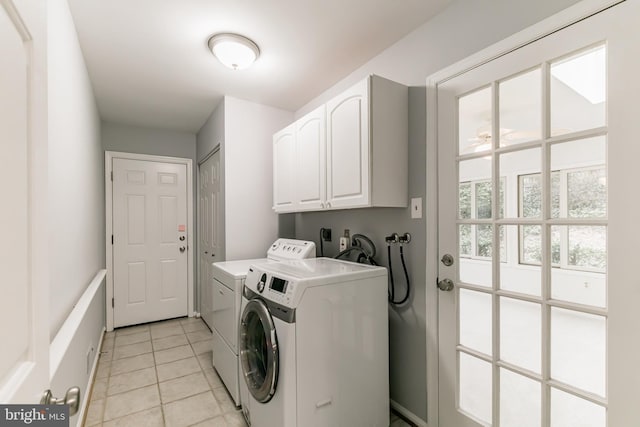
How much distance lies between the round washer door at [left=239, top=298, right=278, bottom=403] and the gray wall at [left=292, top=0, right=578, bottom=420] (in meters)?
0.89

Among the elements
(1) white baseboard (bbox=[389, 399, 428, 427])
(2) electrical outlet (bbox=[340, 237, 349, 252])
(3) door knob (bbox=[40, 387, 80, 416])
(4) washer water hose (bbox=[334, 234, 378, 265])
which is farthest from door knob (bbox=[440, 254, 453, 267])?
(3) door knob (bbox=[40, 387, 80, 416])

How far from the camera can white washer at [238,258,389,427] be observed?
1.49 meters

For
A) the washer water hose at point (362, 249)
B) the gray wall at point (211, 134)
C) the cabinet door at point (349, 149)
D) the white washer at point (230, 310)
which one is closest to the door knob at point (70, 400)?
the white washer at point (230, 310)

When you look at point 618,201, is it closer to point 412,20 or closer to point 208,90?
point 412,20

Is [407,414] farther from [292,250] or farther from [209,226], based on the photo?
[209,226]

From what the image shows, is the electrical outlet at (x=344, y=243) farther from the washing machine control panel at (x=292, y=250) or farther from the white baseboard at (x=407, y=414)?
the white baseboard at (x=407, y=414)

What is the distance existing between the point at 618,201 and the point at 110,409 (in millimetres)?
3011

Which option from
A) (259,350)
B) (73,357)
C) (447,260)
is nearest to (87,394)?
(73,357)

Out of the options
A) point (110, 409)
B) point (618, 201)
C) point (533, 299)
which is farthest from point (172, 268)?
point (618, 201)

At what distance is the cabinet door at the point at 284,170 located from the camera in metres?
2.57

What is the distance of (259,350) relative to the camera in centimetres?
172

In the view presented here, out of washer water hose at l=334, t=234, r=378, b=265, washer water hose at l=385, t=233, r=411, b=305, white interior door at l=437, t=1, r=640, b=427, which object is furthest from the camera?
washer water hose at l=334, t=234, r=378, b=265

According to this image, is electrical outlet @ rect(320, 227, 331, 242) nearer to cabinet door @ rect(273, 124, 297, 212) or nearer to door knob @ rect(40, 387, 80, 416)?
cabinet door @ rect(273, 124, 297, 212)

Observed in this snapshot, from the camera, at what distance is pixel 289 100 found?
9.90 feet
